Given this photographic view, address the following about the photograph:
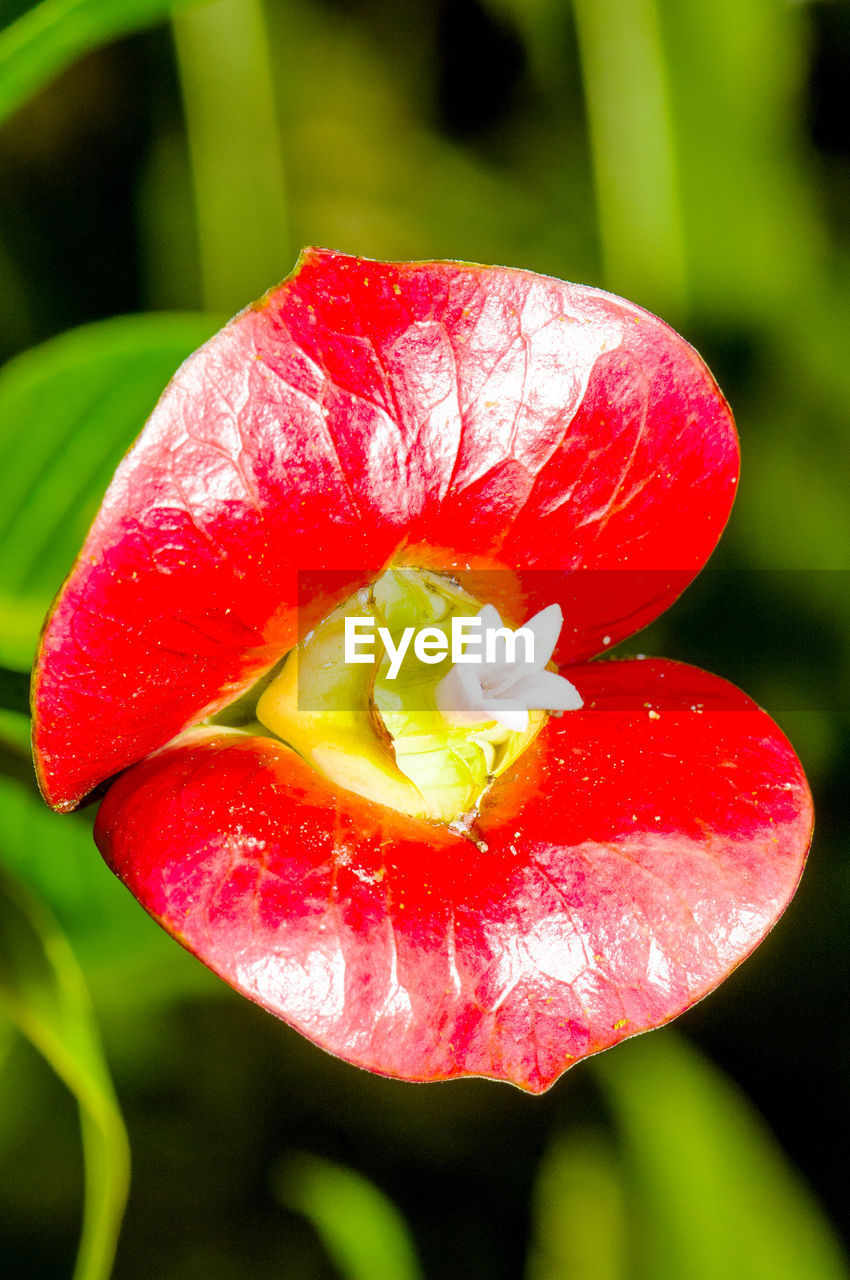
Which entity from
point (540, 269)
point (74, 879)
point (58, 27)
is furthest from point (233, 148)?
point (74, 879)

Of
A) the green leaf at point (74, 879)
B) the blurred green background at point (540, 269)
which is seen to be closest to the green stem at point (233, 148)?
the blurred green background at point (540, 269)

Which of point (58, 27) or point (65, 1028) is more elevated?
point (58, 27)

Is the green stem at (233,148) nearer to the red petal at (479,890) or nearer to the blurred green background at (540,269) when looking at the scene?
the blurred green background at (540,269)

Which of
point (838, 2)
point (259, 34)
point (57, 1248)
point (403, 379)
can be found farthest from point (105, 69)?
point (57, 1248)

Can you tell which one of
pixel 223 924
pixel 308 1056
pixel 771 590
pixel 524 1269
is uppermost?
pixel 223 924

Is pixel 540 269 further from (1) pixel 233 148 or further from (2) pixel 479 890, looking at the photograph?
(2) pixel 479 890

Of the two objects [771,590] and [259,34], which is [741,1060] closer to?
[771,590]

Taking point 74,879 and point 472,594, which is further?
point 74,879
